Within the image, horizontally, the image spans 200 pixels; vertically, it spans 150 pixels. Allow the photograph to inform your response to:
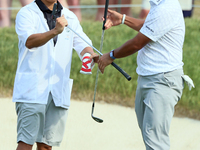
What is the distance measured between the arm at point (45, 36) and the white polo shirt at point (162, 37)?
60cm

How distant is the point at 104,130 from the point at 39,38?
2399 millimetres

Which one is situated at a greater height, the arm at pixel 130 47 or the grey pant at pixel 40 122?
the arm at pixel 130 47

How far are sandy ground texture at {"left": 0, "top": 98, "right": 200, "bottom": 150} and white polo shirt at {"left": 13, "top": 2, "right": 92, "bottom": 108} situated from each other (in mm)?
1548

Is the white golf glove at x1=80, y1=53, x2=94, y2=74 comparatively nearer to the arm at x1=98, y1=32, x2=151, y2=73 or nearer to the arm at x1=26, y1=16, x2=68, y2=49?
the arm at x1=98, y1=32, x2=151, y2=73

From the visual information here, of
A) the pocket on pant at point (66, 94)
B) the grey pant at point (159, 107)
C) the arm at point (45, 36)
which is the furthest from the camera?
the pocket on pant at point (66, 94)

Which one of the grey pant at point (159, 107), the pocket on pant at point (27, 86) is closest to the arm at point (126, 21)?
the grey pant at point (159, 107)

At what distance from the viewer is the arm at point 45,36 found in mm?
2438

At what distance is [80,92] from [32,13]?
2.89 m

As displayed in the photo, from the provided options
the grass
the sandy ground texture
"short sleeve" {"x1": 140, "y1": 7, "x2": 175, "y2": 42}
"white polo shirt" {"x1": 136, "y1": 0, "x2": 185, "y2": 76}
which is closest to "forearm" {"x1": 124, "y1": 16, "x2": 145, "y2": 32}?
"white polo shirt" {"x1": 136, "y1": 0, "x2": 185, "y2": 76}

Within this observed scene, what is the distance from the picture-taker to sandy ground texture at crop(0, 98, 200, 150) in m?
4.19

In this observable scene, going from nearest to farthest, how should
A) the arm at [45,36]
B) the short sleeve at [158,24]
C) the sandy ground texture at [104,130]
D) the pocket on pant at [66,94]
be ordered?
the arm at [45,36] → the short sleeve at [158,24] → the pocket on pant at [66,94] → the sandy ground texture at [104,130]

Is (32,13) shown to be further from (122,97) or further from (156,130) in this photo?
(122,97)

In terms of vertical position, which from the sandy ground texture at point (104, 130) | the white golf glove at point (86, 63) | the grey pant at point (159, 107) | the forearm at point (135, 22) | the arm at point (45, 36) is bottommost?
the sandy ground texture at point (104, 130)

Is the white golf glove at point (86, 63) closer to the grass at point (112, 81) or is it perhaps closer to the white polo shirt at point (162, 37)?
the white polo shirt at point (162, 37)
